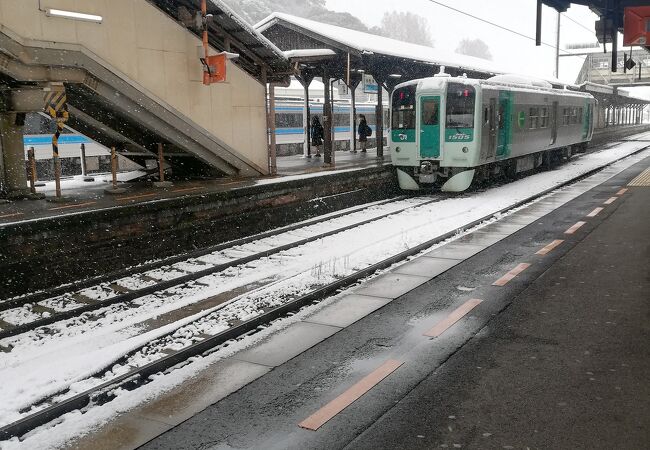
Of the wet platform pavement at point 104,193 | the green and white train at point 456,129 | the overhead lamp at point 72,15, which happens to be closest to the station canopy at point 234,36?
the overhead lamp at point 72,15

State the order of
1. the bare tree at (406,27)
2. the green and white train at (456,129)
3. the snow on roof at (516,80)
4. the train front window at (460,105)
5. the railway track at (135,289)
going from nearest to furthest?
the railway track at (135,289), the train front window at (460,105), the green and white train at (456,129), the snow on roof at (516,80), the bare tree at (406,27)

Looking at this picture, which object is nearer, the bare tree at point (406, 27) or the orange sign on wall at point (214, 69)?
the orange sign on wall at point (214, 69)

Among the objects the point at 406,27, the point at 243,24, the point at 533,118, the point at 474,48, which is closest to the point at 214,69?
the point at 243,24

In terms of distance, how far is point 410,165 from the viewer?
673 inches

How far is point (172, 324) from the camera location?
6410mm

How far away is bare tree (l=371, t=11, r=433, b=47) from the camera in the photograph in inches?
5192

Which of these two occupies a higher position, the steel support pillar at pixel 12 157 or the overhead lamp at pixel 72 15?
the overhead lamp at pixel 72 15

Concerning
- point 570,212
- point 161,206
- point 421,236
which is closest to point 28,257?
point 161,206

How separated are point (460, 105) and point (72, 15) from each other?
10.0m

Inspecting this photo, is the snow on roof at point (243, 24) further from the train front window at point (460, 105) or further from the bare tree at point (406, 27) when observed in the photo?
the bare tree at point (406, 27)

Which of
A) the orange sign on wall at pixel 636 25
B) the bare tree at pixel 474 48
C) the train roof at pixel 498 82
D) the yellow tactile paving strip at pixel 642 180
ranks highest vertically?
the bare tree at pixel 474 48

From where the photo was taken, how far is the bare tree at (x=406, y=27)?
131875 millimetres

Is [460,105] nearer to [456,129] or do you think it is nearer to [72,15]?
[456,129]

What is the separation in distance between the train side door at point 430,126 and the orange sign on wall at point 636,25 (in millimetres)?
5979
